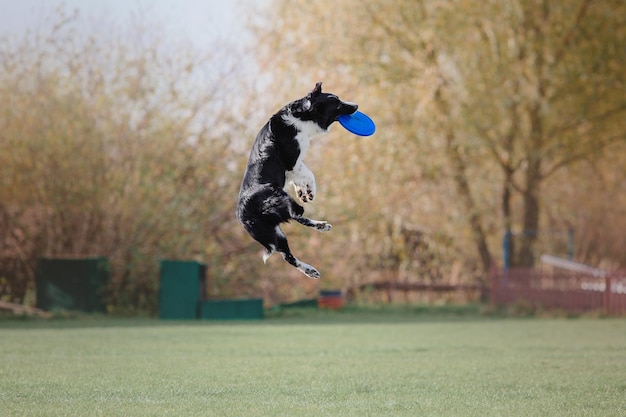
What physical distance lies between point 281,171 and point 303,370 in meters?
3.25

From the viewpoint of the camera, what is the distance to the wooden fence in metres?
18.9

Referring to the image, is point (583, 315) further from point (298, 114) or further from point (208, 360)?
point (298, 114)

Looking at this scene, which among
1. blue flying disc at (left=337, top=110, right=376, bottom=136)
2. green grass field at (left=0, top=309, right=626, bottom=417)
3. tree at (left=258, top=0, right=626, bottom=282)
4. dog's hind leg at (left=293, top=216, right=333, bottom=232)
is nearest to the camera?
dog's hind leg at (left=293, top=216, right=333, bottom=232)

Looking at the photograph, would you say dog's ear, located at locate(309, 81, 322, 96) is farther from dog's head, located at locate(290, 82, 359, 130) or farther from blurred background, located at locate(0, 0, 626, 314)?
blurred background, located at locate(0, 0, 626, 314)

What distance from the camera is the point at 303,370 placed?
9016 millimetres

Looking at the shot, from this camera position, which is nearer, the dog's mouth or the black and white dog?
the black and white dog

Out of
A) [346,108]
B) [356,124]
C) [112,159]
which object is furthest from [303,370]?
[112,159]

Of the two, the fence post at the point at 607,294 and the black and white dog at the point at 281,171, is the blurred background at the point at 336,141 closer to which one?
the fence post at the point at 607,294

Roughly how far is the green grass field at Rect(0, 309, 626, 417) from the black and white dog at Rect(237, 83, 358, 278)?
1262mm

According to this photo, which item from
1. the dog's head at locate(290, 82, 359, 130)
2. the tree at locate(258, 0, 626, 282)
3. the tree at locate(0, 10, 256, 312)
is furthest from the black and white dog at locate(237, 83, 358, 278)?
the tree at locate(258, 0, 626, 282)

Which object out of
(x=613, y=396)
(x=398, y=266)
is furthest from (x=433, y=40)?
(x=613, y=396)

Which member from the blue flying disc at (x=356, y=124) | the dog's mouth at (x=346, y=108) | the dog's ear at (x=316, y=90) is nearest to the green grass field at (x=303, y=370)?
the blue flying disc at (x=356, y=124)

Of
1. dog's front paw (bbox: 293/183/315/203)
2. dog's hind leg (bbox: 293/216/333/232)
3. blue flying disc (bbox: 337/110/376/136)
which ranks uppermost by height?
blue flying disc (bbox: 337/110/376/136)

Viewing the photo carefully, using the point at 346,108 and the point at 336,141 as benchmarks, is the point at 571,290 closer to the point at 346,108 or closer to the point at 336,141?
the point at 336,141
